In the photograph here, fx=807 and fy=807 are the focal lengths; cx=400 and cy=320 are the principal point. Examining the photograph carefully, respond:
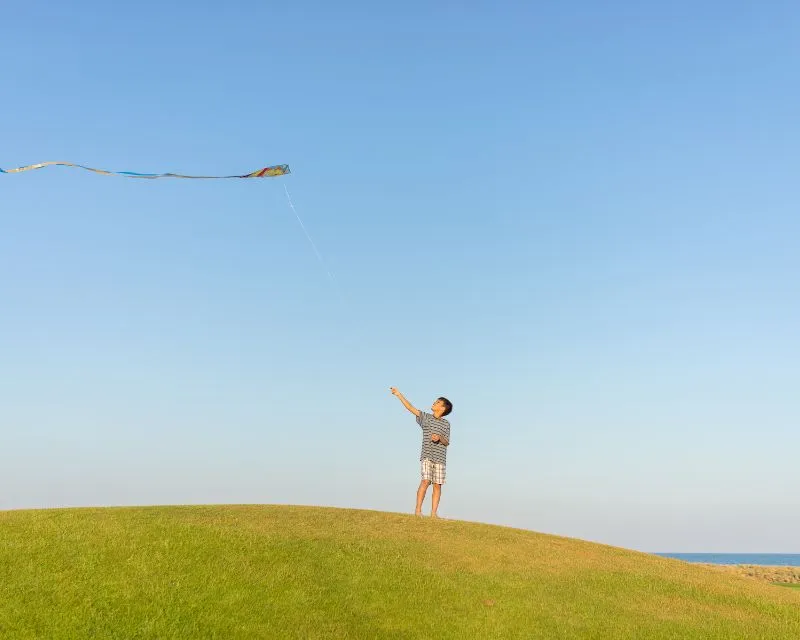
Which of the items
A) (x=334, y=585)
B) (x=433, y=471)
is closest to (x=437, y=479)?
(x=433, y=471)

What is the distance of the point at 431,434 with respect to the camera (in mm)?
22000

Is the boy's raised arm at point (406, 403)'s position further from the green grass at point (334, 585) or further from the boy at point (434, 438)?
the green grass at point (334, 585)

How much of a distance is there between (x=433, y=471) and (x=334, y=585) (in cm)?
602

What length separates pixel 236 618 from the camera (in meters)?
14.9

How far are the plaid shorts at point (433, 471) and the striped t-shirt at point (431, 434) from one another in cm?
11

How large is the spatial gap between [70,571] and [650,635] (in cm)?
1158

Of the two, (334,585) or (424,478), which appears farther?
(424,478)

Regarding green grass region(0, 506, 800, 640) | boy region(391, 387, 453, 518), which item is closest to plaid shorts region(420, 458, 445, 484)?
boy region(391, 387, 453, 518)

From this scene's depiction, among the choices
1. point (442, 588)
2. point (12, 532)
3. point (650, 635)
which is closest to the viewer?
point (650, 635)

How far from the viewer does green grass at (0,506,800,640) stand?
1488 centimetres

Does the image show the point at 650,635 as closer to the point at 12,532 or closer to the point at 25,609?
the point at 25,609

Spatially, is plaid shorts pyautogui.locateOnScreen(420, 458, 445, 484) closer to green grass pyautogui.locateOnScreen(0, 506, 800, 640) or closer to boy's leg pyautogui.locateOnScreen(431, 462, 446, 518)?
boy's leg pyautogui.locateOnScreen(431, 462, 446, 518)

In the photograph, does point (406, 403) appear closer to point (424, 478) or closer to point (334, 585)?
point (424, 478)

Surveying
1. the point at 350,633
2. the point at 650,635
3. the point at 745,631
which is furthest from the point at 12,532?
the point at 745,631
